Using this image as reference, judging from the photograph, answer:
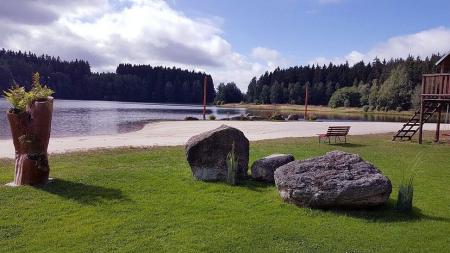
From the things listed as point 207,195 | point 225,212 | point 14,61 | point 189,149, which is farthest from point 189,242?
point 14,61

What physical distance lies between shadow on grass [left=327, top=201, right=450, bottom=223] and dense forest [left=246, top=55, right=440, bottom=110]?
92523 mm

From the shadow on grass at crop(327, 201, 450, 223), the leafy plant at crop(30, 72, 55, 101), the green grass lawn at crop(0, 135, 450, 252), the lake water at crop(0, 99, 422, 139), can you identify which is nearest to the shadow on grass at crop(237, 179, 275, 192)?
the green grass lawn at crop(0, 135, 450, 252)

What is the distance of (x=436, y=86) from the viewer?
23078 millimetres

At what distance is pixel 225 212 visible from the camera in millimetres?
8500

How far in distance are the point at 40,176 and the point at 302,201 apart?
247 inches

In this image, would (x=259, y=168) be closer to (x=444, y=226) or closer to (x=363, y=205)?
(x=363, y=205)

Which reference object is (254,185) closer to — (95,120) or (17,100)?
(17,100)

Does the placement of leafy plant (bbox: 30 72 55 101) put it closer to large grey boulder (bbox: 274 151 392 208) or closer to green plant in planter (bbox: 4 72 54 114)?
green plant in planter (bbox: 4 72 54 114)

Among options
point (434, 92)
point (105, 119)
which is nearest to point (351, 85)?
point (105, 119)

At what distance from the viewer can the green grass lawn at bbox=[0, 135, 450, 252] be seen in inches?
267

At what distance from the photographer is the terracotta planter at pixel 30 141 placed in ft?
Result: 32.6

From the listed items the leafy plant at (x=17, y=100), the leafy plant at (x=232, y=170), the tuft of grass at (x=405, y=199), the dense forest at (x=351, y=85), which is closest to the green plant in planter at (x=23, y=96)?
the leafy plant at (x=17, y=100)

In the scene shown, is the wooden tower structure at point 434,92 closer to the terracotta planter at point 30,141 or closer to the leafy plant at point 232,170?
the leafy plant at point 232,170

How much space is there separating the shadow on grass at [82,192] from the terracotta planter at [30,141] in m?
0.44
